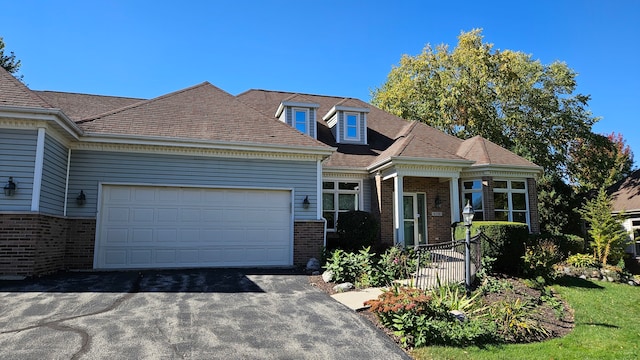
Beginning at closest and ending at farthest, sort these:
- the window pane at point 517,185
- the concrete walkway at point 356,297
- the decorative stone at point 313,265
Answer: the concrete walkway at point 356,297
the decorative stone at point 313,265
the window pane at point 517,185

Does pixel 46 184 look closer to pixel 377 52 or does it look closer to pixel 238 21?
pixel 238 21

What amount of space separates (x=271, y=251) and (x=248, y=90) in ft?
31.7

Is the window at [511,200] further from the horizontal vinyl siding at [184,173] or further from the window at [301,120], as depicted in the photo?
the window at [301,120]

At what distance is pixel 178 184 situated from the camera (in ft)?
35.2

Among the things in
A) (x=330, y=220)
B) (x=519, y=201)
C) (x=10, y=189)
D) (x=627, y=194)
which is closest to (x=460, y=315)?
(x=330, y=220)

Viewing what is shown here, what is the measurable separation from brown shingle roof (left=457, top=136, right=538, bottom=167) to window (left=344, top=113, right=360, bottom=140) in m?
4.22

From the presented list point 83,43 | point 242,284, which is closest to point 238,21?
point 83,43

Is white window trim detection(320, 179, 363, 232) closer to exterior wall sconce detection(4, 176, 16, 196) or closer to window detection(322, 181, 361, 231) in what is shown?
window detection(322, 181, 361, 231)

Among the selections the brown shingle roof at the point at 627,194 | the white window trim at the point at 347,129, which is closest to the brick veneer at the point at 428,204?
the white window trim at the point at 347,129

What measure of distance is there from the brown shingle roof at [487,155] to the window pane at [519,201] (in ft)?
3.85

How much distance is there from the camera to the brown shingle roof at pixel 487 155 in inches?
574

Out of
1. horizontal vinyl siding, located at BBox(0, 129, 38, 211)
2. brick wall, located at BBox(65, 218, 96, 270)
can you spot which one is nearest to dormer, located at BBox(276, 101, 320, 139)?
brick wall, located at BBox(65, 218, 96, 270)

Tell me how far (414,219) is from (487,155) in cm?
361

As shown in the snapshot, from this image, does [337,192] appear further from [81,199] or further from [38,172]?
[38,172]
